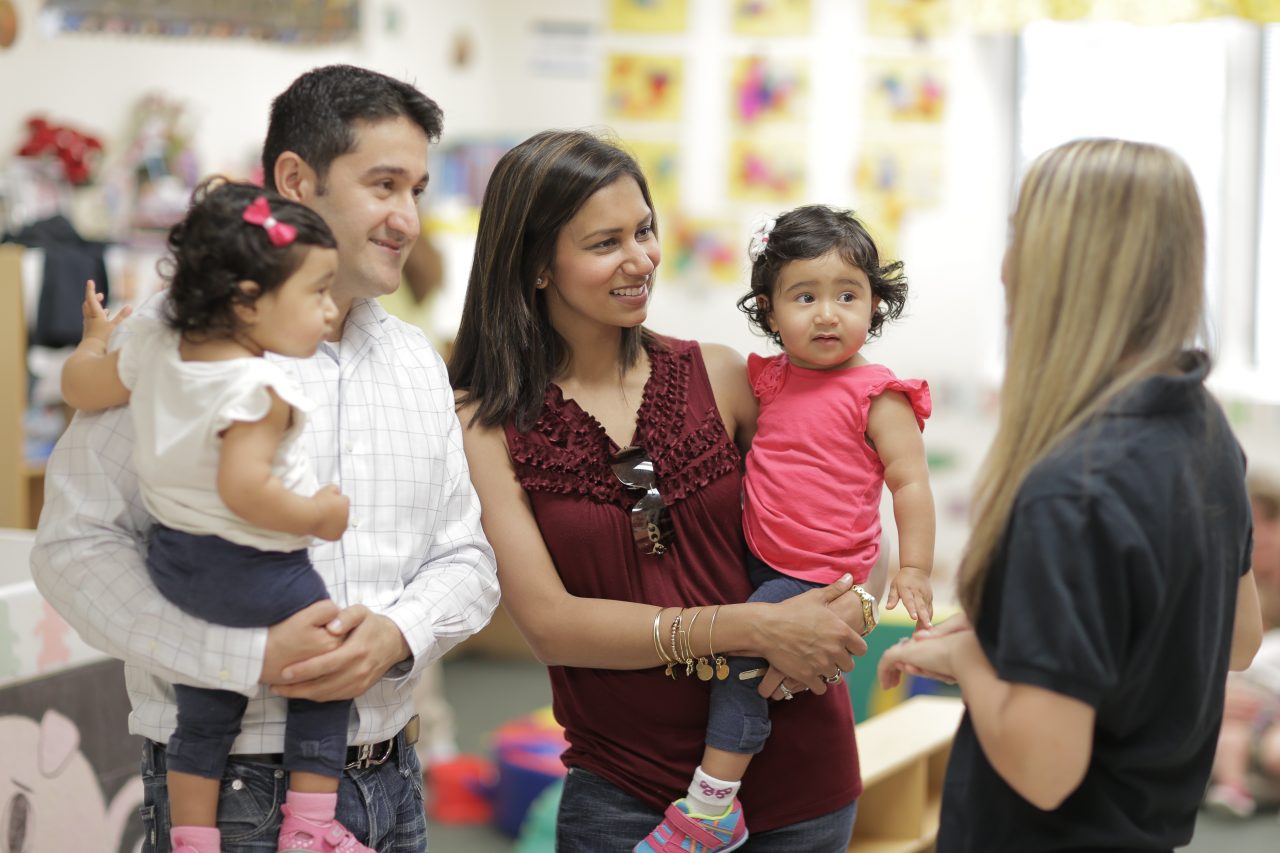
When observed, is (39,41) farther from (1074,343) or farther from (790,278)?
(1074,343)

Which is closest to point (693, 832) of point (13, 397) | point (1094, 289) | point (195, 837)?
point (195, 837)

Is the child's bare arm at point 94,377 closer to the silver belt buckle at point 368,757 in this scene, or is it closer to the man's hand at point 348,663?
the man's hand at point 348,663

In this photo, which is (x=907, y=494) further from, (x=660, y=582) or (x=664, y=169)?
(x=664, y=169)

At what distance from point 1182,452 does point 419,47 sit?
5.43 meters

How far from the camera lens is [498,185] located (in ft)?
6.23

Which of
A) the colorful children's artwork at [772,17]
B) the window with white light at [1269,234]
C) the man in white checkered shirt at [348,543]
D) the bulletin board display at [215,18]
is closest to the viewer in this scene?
the man in white checkered shirt at [348,543]

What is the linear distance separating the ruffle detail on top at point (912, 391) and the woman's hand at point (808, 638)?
290 millimetres

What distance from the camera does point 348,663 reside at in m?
1.52

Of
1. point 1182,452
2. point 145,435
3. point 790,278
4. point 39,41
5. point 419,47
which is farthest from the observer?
point 419,47

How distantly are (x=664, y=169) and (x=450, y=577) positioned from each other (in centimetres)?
490

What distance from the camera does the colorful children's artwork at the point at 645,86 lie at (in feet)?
20.7

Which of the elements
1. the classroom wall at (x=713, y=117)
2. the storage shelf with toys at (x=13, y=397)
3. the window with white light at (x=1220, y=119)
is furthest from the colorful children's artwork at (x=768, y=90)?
the storage shelf with toys at (x=13, y=397)

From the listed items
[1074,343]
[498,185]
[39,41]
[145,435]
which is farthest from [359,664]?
[39,41]

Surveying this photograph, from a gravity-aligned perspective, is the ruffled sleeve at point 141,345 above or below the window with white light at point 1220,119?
below
